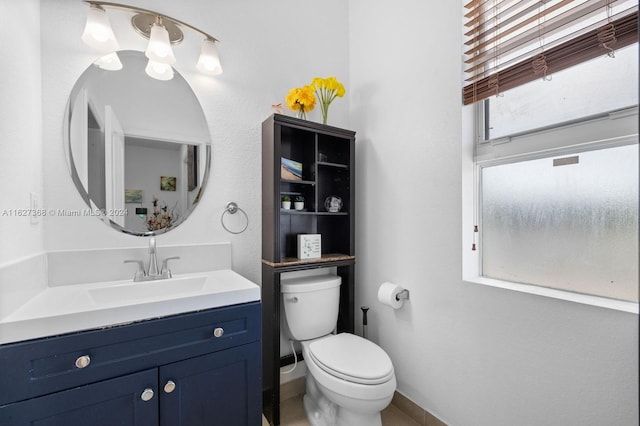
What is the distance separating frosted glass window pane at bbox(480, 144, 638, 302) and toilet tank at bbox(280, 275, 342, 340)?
89cm

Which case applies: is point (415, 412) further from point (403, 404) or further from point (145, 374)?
point (145, 374)

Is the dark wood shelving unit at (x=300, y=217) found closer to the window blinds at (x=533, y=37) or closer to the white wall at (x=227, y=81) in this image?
the white wall at (x=227, y=81)

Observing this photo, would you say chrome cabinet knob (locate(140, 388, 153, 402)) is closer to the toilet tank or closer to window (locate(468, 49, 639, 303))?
the toilet tank

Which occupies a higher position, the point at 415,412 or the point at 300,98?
the point at 300,98

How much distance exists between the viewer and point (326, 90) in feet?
6.05

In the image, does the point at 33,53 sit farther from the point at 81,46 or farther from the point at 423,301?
the point at 423,301

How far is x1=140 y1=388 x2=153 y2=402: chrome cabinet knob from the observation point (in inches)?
39.0

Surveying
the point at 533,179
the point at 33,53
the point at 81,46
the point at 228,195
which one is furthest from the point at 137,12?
the point at 533,179

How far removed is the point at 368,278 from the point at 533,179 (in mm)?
1102

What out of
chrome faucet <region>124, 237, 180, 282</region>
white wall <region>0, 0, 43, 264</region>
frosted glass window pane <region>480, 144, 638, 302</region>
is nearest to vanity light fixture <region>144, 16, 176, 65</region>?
white wall <region>0, 0, 43, 264</region>

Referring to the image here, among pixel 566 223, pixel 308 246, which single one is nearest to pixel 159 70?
pixel 308 246

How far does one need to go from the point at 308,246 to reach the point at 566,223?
49.3 inches

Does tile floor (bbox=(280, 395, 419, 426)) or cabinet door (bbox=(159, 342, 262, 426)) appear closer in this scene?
cabinet door (bbox=(159, 342, 262, 426))

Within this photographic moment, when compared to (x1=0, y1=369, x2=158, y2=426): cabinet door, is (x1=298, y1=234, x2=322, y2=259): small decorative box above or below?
above
